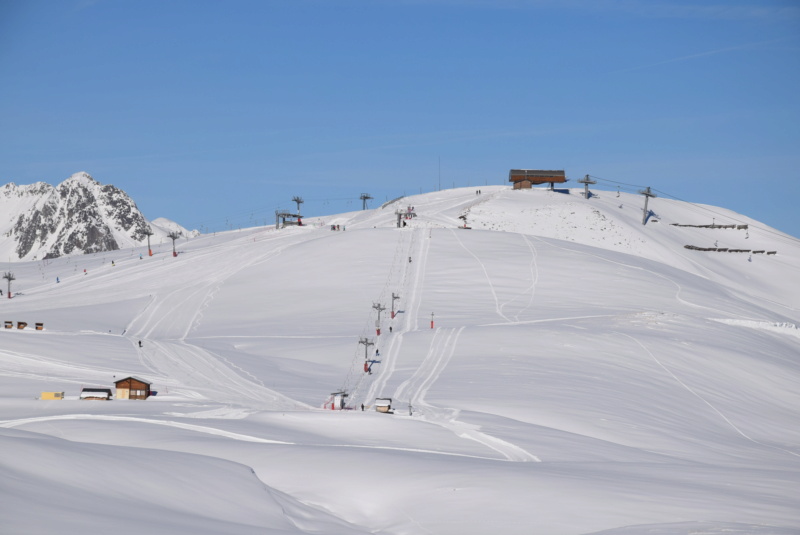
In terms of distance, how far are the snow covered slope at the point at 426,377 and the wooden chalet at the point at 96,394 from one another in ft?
6.40

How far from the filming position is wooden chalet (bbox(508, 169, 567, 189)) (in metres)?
146

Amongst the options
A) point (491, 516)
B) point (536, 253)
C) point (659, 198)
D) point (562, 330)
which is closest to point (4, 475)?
point (491, 516)

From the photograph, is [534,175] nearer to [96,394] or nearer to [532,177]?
[532,177]

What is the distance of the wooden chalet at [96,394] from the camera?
48.7m

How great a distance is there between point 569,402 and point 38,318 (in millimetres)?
47572

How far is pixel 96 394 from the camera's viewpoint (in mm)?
48938

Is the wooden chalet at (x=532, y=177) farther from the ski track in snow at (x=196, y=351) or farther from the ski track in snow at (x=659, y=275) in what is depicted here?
the ski track in snow at (x=196, y=351)

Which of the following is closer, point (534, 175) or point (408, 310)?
point (408, 310)

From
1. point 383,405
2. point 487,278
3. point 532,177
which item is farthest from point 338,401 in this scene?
point 532,177

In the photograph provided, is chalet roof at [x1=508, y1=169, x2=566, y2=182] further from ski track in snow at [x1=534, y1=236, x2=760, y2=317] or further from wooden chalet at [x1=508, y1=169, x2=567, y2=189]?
ski track in snow at [x1=534, y1=236, x2=760, y2=317]

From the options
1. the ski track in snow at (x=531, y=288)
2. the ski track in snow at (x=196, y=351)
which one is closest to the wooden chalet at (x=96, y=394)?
the ski track in snow at (x=196, y=351)

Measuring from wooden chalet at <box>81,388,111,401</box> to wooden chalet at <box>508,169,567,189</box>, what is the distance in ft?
339

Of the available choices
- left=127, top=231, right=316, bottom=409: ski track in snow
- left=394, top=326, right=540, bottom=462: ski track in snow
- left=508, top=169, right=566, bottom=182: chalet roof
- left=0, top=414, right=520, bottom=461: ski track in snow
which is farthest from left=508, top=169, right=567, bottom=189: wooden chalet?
left=0, top=414, right=520, bottom=461: ski track in snow

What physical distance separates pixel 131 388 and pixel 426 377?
1768 cm
